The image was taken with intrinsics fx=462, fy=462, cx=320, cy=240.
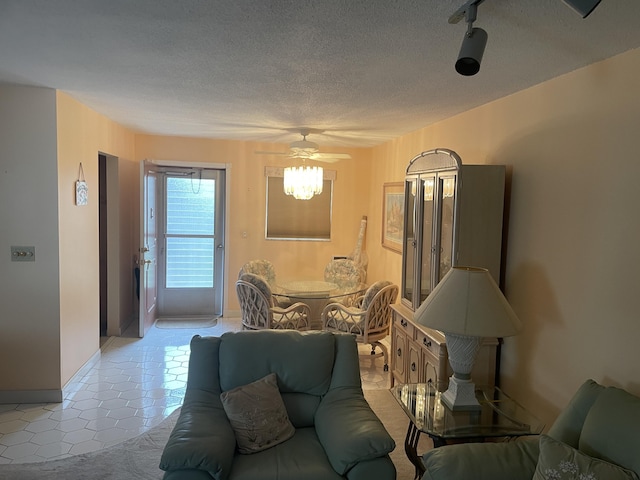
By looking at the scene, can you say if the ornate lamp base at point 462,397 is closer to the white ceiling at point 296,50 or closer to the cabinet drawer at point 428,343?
the cabinet drawer at point 428,343

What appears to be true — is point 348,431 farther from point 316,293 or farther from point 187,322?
point 187,322

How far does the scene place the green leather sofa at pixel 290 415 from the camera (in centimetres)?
197

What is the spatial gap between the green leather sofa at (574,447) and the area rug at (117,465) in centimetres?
99

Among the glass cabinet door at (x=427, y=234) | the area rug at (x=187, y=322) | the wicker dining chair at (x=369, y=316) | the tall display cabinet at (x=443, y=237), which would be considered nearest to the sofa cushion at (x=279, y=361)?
the tall display cabinet at (x=443, y=237)

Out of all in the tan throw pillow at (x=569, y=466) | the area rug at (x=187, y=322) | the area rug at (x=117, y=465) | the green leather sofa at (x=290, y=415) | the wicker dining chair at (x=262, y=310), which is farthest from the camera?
the area rug at (x=187, y=322)

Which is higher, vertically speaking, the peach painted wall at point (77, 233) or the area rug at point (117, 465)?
the peach painted wall at point (77, 233)

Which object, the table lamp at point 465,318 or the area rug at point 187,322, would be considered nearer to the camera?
the table lamp at point 465,318

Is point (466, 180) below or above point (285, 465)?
above

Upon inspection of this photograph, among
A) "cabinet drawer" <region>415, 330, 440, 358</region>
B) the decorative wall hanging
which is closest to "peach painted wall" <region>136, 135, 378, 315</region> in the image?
the decorative wall hanging

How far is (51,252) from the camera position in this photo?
141 inches

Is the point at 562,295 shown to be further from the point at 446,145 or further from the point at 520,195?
the point at 446,145

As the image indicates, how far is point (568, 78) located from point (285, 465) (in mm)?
2522

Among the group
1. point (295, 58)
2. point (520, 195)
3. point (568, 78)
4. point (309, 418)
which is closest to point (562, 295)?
point (520, 195)

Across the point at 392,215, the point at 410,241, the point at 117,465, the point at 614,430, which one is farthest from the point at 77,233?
the point at 614,430
